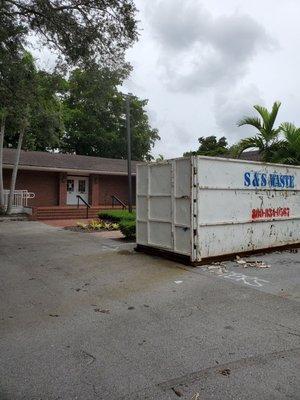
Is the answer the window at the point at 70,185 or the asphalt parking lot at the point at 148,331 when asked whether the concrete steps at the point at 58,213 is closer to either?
the window at the point at 70,185

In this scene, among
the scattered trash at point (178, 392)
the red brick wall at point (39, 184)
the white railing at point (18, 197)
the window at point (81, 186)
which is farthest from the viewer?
the window at point (81, 186)

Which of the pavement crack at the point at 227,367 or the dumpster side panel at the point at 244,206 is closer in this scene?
the pavement crack at the point at 227,367

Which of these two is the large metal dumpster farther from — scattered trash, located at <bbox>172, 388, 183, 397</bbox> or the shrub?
the shrub

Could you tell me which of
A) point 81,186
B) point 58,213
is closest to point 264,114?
point 58,213

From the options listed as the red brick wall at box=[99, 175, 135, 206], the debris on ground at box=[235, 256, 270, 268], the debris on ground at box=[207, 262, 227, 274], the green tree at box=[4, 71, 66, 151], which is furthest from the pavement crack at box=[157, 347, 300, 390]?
the red brick wall at box=[99, 175, 135, 206]

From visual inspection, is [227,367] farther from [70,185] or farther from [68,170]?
[70,185]

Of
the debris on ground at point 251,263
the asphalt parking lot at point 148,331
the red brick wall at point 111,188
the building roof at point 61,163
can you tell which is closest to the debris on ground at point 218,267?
the asphalt parking lot at point 148,331

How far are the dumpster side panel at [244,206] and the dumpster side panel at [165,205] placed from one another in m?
0.33

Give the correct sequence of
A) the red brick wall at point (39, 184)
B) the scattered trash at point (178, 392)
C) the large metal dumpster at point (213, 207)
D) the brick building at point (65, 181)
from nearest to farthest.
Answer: the scattered trash at point (178, 392)
the large metal dumpster at point (213, 207)
the brick building at point (65, 181)
the red brick wall at point (39, 184)

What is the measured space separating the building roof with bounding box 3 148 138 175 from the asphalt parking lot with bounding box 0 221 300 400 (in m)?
15.9

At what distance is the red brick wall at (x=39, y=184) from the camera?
80.4 ft

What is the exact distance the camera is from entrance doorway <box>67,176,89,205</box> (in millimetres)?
27109

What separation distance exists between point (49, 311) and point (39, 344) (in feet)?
4.10

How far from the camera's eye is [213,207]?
8914 mm
